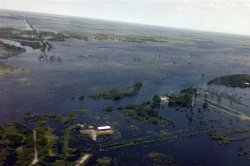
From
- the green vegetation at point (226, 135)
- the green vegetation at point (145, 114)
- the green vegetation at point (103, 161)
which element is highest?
the green vegetation at point (145, 114)

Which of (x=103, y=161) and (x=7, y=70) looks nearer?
(x=103, y=161)

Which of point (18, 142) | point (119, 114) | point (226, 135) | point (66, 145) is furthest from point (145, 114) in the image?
point (18, 142)

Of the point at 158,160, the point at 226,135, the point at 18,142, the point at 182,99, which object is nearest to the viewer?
the point at 158,160

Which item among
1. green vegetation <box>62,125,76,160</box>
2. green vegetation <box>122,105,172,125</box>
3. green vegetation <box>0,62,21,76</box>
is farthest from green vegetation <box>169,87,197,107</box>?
green vegetation <box>0,62,21,76</box>

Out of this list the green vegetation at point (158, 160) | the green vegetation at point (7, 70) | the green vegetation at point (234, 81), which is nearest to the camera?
the green vegetation at point (158, 160)

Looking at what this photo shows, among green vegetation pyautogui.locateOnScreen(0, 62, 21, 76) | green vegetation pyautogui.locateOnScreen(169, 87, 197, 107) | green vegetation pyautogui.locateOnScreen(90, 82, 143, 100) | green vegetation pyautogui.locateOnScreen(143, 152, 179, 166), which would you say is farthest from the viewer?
green vegetation pyautogui.locateOnScreen(0, 62, 21, 76)

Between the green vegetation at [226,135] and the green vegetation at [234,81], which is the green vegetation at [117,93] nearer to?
the green vegetation at [226,135]

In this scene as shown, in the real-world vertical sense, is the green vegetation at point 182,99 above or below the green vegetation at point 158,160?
above

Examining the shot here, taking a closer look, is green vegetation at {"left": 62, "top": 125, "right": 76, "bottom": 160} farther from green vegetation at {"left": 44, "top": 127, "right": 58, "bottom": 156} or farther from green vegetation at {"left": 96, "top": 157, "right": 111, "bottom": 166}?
green vegetation at {"left": 96, "top": 157, "right": 111, "bottom": 166}

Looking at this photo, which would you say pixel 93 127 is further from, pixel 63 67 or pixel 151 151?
pixel 63 67

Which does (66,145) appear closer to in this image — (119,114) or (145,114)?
(119,114)

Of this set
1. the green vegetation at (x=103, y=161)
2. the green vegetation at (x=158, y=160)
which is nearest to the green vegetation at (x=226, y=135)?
the green vegetation at (x=158, y=160)

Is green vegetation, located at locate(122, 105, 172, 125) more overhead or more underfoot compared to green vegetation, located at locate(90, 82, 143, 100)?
more underfoot
